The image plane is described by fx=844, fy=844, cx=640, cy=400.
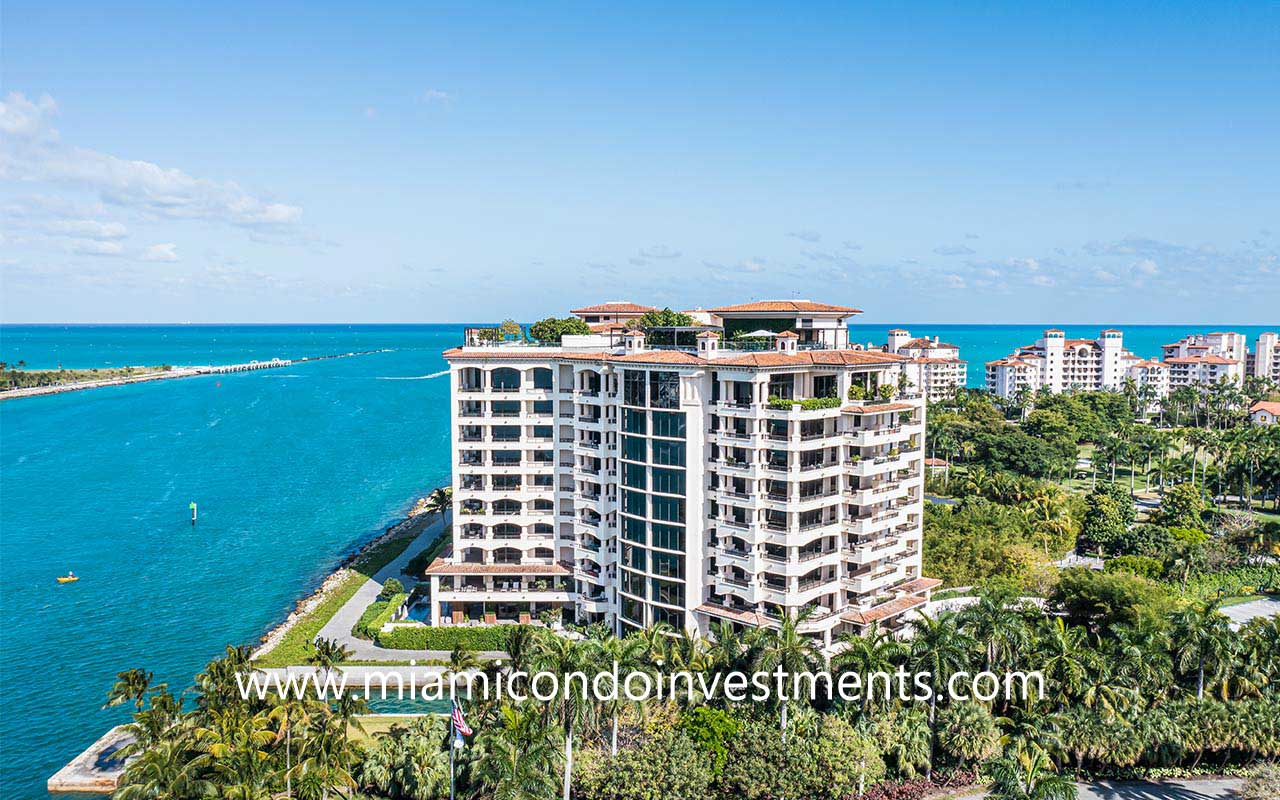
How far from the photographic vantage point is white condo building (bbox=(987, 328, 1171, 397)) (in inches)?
7151

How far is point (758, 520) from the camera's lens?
1929 inches

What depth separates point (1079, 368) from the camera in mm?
185875

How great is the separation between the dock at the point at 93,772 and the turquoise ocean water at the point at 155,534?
185 cm

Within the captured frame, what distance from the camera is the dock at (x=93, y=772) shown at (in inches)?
1617

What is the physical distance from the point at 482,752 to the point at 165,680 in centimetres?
2801

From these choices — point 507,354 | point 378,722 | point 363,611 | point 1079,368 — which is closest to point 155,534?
point 363,611

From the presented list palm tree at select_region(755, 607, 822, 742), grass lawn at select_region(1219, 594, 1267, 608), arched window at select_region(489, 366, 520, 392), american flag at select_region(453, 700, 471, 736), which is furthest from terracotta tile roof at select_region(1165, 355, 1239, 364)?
american flag at select_region(453, 700, 471, 736)

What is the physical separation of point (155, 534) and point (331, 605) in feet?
124

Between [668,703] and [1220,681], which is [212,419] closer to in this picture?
[668,703]

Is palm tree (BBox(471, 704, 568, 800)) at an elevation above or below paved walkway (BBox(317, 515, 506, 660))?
above

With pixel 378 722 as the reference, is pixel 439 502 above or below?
above

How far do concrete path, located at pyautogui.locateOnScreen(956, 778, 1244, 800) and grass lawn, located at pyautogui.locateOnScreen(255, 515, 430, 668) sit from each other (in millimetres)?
40533

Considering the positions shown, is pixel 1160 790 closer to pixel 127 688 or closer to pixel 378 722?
pixel 378 722

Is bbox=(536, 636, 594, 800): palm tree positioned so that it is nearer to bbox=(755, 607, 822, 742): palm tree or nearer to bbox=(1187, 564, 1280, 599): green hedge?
bbox=(755, 607, 822, 742): palm tree
